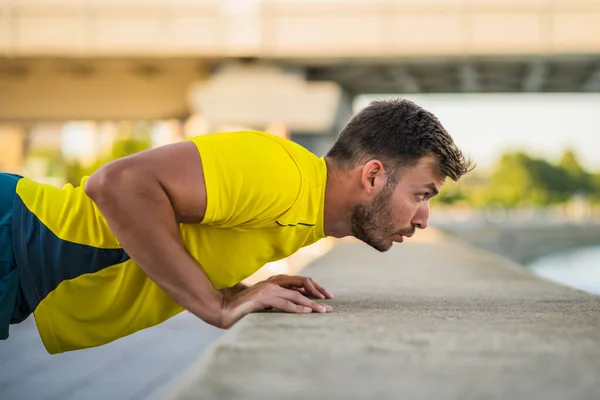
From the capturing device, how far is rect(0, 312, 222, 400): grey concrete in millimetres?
5418

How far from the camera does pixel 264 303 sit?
2973 mm

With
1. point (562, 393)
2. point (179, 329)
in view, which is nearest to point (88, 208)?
point (562, 393)

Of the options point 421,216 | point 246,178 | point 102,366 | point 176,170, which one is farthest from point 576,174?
point 176,170

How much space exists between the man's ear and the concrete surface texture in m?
0.45

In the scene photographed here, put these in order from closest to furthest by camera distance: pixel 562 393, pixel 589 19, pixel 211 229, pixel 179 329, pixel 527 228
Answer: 1. pixel 562 393
2. pixel 211 229
3. pixel 179 329
4. pixel 589 19
5. pixel 527 228

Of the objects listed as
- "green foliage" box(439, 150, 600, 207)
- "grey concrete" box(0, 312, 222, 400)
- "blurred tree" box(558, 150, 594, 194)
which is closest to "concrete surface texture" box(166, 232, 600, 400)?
"grey concrete" box(0, 312, 222, 400)

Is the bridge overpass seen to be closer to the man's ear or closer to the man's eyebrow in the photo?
the man's eyebrow

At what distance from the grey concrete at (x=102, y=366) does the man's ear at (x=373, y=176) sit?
8.97ft

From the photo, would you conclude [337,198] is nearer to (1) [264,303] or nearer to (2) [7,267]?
(1) [264,303]

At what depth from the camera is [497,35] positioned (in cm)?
1973

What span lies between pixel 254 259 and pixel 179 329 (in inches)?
204

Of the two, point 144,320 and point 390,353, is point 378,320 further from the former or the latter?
point 144,320

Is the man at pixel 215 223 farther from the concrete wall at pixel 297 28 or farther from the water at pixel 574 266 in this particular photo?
the water at pixel 574 266

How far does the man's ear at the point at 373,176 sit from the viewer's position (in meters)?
3.11
